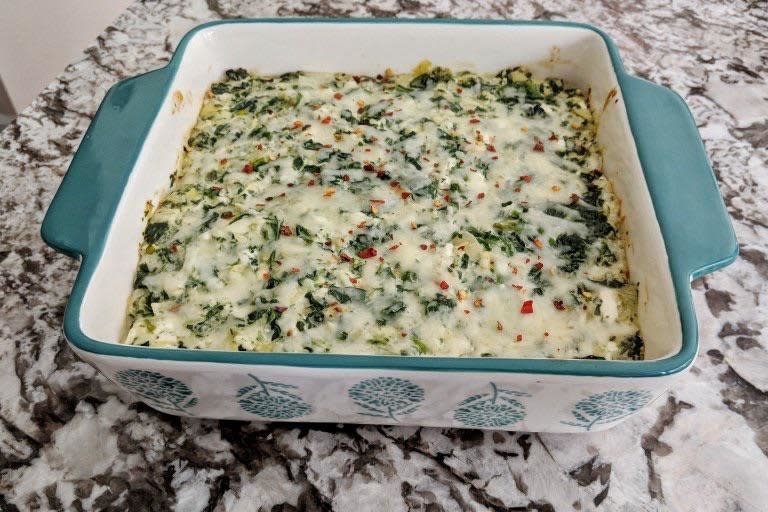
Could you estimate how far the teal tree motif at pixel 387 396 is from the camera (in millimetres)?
900

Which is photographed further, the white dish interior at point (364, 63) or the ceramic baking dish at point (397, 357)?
the white dish interior at point (364, 63)

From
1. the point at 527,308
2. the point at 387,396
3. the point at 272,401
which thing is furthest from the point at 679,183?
the point at 272,401

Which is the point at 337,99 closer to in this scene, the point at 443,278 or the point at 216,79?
the point at 216,79

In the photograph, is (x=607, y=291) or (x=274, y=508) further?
(x=607, y=291)

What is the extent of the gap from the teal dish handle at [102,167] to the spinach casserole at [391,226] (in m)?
0.14

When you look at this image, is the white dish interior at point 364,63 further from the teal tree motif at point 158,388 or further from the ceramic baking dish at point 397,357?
the teal tree motif at point 158,388

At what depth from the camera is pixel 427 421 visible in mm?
1045

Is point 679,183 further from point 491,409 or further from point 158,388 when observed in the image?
point 158,388

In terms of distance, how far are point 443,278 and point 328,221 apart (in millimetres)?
256

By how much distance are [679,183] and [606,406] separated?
1.37 ft

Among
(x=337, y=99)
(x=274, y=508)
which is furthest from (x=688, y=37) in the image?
(x=274, y=508)

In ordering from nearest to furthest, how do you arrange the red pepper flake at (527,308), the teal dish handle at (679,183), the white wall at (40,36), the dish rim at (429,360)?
the dish rim at (429,360), the teal dish handle at (679,183), the red pepper flake at (527,308), the white wall at (40,36)

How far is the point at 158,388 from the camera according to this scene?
0.97 meters

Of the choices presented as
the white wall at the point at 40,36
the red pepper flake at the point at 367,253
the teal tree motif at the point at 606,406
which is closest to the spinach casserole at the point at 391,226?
the red pepper flake at the point at 367,253
